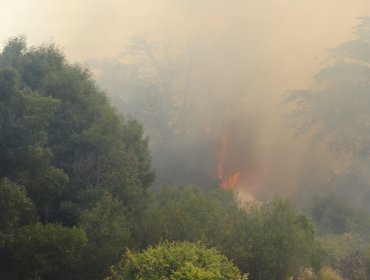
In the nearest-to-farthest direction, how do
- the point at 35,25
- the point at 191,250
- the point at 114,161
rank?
the point at 191,250
the point at 114,161
the point at 35,25

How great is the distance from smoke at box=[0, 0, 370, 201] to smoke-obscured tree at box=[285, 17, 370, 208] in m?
2.79

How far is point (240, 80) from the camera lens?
50000 millimetres

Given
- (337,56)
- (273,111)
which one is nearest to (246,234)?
(337,56)

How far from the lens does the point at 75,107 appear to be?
19.7 metres

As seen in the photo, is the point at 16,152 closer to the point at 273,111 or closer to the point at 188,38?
the point at 273,111

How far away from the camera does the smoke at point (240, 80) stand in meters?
44.6

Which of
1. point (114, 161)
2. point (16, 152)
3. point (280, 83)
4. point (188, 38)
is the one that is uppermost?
point (188, 38)

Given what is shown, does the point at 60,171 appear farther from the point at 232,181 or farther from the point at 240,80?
the point at 240,80

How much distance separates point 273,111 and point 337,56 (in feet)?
29.4

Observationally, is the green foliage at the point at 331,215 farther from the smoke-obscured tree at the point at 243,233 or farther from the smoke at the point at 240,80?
the smoke-obscured tree at the point at 243,233

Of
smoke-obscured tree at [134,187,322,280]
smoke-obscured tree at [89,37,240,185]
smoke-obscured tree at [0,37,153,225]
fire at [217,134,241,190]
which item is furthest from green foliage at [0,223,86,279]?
smoke-obscured tree at [89,37,240,185]

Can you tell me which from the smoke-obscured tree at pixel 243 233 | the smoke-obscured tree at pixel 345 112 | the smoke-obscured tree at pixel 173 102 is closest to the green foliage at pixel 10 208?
the smoke-obscured tree at pixel 243 233

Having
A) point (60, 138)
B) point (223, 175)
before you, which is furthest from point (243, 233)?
point (223, 175)

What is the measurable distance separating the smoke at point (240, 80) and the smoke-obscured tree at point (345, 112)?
279 cm
